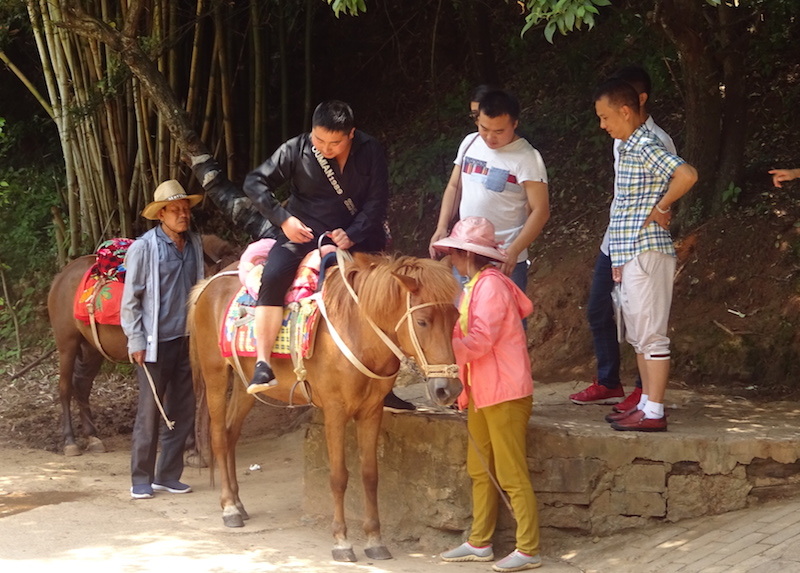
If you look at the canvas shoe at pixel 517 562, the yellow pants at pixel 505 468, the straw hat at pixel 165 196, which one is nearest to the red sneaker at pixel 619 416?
the yellow pants at pixel 505 468

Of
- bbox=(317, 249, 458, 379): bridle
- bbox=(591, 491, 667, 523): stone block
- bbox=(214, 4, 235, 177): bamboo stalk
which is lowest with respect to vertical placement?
bbox=(591, 491, 667, 523): stone block

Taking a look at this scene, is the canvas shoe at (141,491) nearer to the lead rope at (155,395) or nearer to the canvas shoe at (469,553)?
the lead rope at (155,395)

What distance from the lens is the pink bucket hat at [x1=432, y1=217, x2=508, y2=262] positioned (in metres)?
4.86

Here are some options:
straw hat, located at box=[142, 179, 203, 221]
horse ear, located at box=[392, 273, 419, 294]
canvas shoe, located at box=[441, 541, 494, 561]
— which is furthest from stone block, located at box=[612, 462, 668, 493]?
straw hat, located at box=[142, 179, 203, 221]

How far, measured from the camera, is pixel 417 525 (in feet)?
18.0

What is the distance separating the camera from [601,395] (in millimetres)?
6012

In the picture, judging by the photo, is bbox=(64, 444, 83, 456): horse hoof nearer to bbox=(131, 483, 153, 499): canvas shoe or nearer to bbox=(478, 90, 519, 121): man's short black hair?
bbox=(131, 483, 153, 499): canvas shoe

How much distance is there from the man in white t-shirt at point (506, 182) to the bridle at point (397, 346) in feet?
1.80

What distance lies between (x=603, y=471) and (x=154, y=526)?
8.49 feet

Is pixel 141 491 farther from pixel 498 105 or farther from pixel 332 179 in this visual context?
pixel 498 105

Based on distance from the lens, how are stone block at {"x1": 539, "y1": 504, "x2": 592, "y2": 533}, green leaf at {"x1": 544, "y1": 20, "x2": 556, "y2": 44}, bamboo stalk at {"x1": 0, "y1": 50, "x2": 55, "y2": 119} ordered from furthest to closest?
bamboo stalk at {"x1": 0, "y1": 50, "x2": 55, "y2": 119}
stone block at {"x1": 539, "y1": 504, "x2": 592, "y2": 533}
green leaf at {"x1": 544, "y1": 20, "x2": 556, "y2": 44}

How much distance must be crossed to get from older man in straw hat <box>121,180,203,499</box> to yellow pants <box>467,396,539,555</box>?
2.50m

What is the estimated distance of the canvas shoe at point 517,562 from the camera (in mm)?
4801

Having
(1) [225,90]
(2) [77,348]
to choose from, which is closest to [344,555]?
(2) [77,348]
